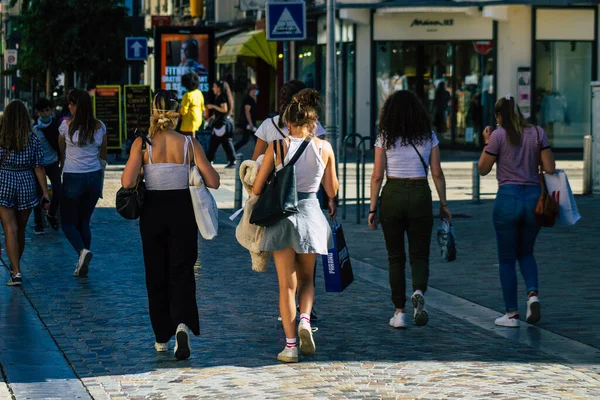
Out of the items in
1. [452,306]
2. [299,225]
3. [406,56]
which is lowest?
[452,306]

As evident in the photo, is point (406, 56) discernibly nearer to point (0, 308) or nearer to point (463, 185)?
point (463, 185)


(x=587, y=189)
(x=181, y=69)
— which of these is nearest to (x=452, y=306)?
(x=587, y=189)

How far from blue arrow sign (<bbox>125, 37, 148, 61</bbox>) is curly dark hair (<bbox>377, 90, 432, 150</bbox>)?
21.0 meters

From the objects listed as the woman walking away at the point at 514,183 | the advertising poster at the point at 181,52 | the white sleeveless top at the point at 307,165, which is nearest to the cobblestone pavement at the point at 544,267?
the woman walking away at the point at 514,183

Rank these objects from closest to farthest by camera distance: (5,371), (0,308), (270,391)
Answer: (270,391) < (5,371) < (0,308)

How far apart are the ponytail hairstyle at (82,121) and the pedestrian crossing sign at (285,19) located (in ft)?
19.8

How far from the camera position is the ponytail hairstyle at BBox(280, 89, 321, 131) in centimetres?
805

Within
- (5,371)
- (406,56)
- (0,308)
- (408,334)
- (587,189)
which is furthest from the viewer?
(406,56)

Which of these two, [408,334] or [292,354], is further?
[408,334]

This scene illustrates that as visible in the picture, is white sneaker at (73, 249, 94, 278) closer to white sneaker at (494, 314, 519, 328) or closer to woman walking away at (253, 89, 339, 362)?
woman walking away at (253, 89, 339, 362)

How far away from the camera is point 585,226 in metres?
15.9

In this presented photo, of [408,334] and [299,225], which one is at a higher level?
[299,225]

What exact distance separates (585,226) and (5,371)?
32.1ft

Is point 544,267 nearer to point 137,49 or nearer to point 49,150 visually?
point 49,150
